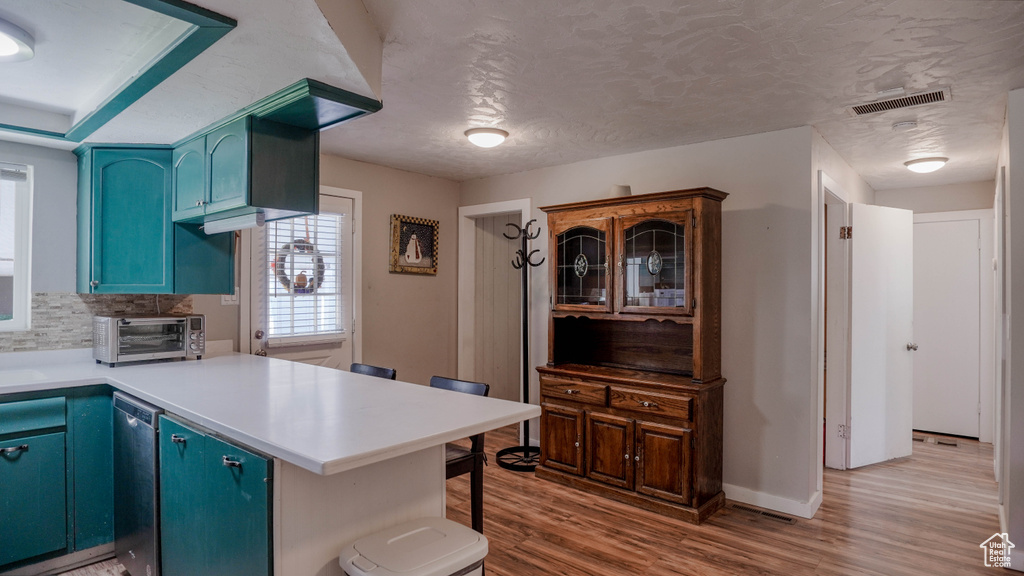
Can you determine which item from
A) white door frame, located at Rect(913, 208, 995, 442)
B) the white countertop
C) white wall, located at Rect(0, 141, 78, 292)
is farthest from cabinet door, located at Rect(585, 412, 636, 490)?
white door frame, located at Rect(913, 208, 995, 442)

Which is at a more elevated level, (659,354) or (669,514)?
(659,354)

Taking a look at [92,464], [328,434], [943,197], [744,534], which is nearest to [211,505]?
[328,434]

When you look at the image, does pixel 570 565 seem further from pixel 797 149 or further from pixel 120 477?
pixel 797 149

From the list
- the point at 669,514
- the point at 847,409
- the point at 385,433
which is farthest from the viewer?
the point at 847,409

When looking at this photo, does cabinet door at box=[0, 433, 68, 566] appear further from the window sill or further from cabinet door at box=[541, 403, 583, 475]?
cabinet door at box=[541, 403, 583, 475]

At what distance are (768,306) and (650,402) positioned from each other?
95cm

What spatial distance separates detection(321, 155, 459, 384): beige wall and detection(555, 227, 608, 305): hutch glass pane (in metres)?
1.48

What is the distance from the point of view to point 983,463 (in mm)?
4332

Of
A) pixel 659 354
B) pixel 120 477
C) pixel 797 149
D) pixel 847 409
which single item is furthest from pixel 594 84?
pixel 847 409

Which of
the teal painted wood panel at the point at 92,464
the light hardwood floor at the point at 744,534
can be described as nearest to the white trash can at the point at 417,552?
the light hardwood floor at the point at 744,534

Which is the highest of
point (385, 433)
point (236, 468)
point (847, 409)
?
point (385, 433)

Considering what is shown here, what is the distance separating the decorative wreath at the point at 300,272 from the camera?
386 centimetres

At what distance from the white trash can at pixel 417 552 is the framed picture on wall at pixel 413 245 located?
3.16 m

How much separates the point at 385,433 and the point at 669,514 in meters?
2.29
